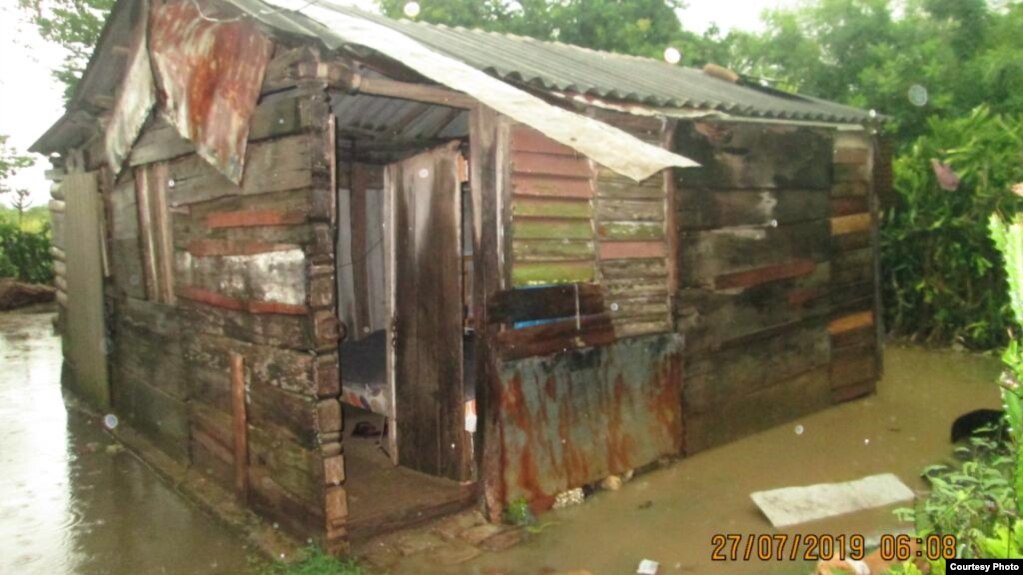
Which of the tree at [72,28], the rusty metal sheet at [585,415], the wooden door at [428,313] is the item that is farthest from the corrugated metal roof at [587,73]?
the tree at [72,28]

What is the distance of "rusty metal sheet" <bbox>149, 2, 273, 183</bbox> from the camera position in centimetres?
445

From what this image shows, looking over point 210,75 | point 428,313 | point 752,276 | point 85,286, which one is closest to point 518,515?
point 428,313

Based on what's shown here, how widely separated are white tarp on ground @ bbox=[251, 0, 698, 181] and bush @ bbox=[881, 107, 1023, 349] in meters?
8.65

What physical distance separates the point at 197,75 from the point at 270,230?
48.8 inches

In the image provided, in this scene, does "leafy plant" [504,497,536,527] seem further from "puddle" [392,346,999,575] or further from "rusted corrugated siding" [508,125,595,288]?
"rusted corrugated siding" [508,125,595,288]

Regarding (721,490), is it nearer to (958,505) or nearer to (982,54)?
(958,505)

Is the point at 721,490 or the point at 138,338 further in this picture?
the point at 138,338

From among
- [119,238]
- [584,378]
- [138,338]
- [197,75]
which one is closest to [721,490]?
[584,378]

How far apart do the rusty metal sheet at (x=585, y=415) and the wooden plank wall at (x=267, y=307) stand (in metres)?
1.26

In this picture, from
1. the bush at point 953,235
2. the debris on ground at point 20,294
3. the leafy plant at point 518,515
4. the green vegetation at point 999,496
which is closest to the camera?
the green vegetation at point 999,496

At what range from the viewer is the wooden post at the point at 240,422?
5.03 m

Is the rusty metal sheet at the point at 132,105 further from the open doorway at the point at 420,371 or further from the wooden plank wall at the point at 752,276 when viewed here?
the wooden plank wall at the point at 752,276

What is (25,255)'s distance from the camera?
1970 centimetres

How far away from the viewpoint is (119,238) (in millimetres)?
7309
